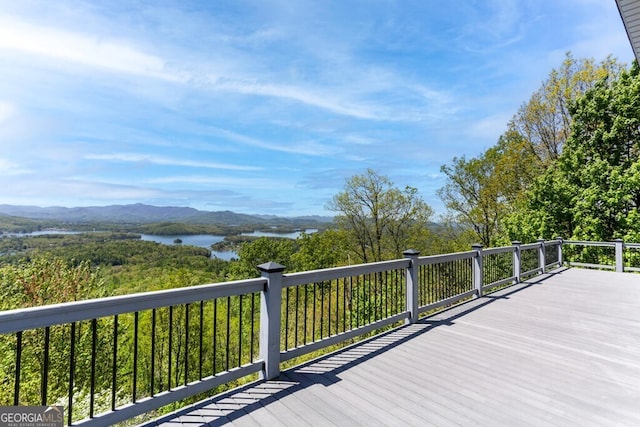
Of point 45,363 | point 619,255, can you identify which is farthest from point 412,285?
point 619,255

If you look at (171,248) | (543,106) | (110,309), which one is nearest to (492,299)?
(110,309)

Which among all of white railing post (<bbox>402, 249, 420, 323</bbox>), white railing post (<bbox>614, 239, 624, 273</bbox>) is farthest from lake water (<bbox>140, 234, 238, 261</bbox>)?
white railing post (<bbox>402, 249, 420, 323</bbox>)

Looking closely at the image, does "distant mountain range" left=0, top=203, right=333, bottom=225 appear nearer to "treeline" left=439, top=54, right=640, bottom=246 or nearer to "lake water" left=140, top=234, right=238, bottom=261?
"lake water" left=140, top=234, right=238, bottom=261

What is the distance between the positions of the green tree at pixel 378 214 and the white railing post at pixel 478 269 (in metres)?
16.8

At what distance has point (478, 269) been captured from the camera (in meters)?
6.11

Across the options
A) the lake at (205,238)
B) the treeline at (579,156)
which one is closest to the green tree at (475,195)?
the treeline at (579,156)

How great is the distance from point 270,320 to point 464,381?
6.21 feet

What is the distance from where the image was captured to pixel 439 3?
9375mm

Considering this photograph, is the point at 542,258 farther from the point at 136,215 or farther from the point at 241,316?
the point at 136,215

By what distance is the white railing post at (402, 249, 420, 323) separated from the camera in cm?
457

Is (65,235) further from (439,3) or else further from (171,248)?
(439,3)

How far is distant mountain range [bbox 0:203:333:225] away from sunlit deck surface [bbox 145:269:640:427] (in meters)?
19.5

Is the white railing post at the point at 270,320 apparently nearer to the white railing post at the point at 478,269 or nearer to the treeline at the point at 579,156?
the white railing post at the point at 478,269

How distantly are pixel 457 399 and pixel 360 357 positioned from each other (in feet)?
3.62
